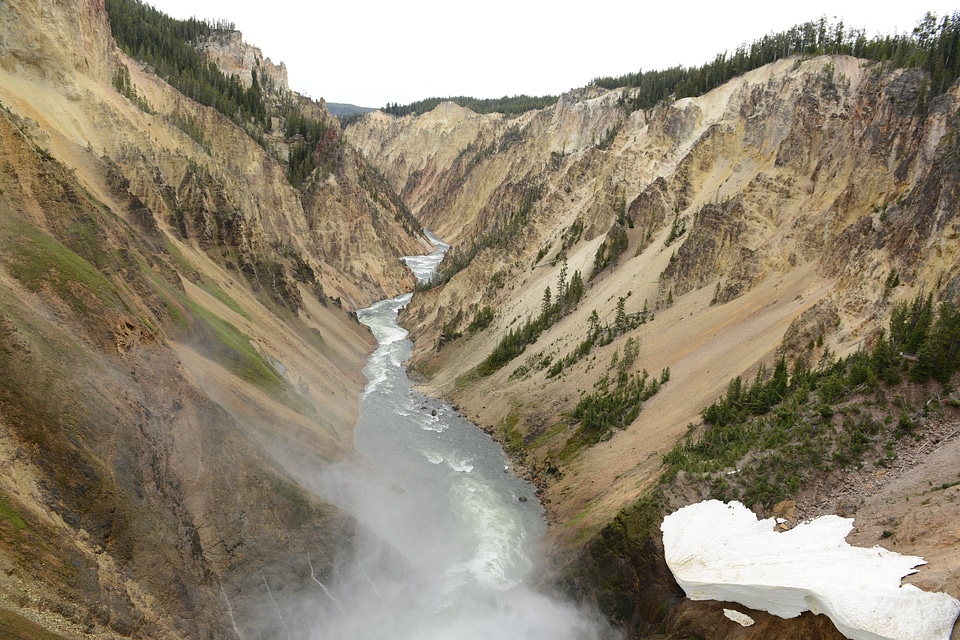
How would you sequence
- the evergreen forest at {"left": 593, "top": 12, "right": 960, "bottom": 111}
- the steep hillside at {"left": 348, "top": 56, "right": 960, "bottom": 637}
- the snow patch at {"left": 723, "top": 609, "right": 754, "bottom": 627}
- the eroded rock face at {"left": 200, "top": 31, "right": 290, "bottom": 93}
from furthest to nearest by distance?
the eroded rock face at {"left": 200, "top": 31, "right": 290, "bottom": 93} < the evergreen forest at {"left": 593, "top": 12, "right": 960, "bottom": 111} < the steep hillside at {"left": 348, "top": 56, "right": 960, "bottom": 637} < the snow patch at {"left": 723, "top": 609, "right": 754, "bottom": 627}

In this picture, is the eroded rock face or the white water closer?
the white water

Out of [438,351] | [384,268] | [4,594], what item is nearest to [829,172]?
[438,351]

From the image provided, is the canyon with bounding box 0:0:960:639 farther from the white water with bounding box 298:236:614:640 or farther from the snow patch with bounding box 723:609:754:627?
the white water with bounding box 298:236:614:640

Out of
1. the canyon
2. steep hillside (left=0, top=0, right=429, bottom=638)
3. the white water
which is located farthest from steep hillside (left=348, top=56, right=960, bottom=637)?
steep hillside (left=0, top=0, right=429, bottom=638)

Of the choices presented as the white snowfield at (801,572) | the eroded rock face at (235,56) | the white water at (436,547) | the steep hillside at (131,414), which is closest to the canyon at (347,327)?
the steep hillside at (131,414)

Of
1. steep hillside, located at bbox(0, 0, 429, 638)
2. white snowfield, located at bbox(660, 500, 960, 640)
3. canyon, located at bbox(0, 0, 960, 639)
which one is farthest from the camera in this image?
canyon, located at bbox(0, 0, 960, 639)

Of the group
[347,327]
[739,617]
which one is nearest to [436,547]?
[739,617]
